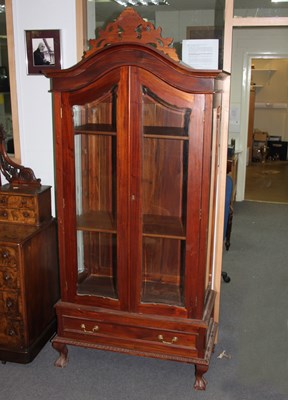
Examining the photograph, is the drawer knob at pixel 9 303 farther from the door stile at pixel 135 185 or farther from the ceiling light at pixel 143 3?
the ceiling light at pixel 143 3

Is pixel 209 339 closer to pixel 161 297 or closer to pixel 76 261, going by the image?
pixel 161 297

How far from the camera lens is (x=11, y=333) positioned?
253 cm

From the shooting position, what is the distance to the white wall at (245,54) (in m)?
5.75

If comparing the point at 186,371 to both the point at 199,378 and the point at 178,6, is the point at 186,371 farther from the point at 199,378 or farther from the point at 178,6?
the point at 178,6

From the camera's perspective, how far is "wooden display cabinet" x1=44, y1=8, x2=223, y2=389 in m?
2.12

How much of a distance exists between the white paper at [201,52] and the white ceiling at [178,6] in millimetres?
242

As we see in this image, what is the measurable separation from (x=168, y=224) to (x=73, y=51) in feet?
3.84

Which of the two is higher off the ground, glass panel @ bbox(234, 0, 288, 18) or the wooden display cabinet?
glass panel @ bbox(234, 0, 288, 18)

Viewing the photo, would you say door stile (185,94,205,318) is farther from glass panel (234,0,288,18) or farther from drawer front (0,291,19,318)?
drawer front (0,291,19,318)

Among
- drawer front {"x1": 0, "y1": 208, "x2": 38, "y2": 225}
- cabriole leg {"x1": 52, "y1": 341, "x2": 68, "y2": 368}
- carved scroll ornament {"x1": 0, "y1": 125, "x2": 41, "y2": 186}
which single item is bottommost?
cabriole leg {"x1": 52, "y1": 341, "x2": 68, "y2": 368}

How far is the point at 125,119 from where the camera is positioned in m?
2.17

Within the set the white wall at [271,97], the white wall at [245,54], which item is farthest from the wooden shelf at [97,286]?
the white wall at [271,97]

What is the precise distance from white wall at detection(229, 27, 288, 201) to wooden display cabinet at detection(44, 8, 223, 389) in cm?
394

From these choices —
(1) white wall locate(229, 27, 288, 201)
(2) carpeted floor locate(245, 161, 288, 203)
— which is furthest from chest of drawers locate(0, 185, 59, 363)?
(2) carpeted floor locate(245, 161, 288, 203)
